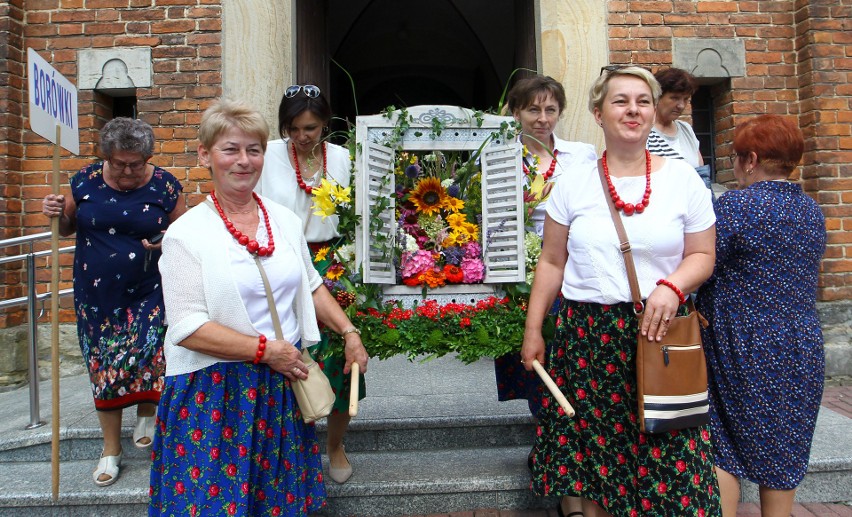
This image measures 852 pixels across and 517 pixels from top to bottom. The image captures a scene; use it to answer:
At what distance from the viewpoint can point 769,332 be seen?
244cm

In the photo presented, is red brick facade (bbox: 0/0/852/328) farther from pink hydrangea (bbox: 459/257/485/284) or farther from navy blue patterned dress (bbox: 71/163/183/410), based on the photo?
pink hydrangea (bbox: 459/257/485/284)

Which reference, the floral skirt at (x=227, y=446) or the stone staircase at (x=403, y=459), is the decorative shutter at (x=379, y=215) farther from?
the stone staircase at (x=403, y=459)

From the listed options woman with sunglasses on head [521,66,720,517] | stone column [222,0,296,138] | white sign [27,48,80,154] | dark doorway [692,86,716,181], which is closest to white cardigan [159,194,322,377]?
woman with sunglasses on head [521,66,720,517]

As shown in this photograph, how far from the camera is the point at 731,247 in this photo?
96.5 inches

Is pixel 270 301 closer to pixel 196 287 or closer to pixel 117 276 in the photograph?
pixel 196 287

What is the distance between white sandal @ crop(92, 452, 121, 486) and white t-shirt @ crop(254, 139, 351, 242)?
1579 millimetres

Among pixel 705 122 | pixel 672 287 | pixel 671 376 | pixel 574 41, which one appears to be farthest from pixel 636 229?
pixel 705 122

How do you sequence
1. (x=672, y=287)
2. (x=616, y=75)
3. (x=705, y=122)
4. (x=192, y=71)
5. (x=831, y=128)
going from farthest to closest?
(x=705, y=122)
(x=831, y=128)
(x=192, y=71)
(x=616, y=75)
(x=672, y=287)

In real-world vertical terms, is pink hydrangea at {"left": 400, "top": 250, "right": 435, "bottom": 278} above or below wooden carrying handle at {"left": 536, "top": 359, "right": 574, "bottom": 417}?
above

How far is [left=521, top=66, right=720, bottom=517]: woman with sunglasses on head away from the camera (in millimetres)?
2141

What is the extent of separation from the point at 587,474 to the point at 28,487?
2.81 meters

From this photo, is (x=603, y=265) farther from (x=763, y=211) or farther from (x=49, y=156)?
(x=49, y=156)

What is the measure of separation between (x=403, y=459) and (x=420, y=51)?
969 cm

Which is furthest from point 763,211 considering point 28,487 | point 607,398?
point 28,487
